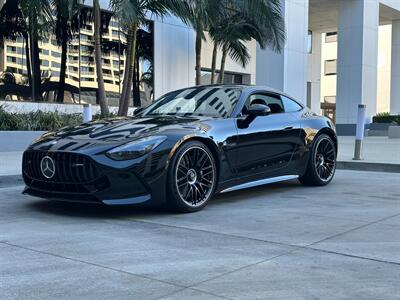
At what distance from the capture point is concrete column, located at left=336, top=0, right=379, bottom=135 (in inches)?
1064

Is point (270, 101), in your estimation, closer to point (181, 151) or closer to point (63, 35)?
point (181, 151)

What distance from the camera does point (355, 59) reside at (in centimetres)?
2723

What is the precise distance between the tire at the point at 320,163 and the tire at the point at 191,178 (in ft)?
7.08

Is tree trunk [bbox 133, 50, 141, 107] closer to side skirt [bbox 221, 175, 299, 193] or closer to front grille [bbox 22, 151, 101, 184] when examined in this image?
side skirt [bbox 221, 175, 299, 193]

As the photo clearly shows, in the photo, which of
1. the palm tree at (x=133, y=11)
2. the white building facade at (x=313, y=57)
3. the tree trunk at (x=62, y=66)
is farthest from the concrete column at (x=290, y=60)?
the palm tree at (x=133, y=11)

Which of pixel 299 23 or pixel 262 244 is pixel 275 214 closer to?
pixel 262 244

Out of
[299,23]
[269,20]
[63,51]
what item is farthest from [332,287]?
[299,23]

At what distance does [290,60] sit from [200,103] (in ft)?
57.8

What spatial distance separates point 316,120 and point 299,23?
1726 cm

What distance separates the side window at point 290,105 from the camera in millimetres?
→ 7520

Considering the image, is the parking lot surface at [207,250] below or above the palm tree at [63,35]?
below

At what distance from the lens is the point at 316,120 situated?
25.7 feet

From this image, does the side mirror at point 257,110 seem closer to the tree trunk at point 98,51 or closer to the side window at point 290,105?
the side window at point 290,105

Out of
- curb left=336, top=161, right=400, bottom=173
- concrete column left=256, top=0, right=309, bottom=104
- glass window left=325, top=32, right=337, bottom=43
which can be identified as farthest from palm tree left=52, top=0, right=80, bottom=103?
glass window left=325, top=32, right=337, bottom=43
